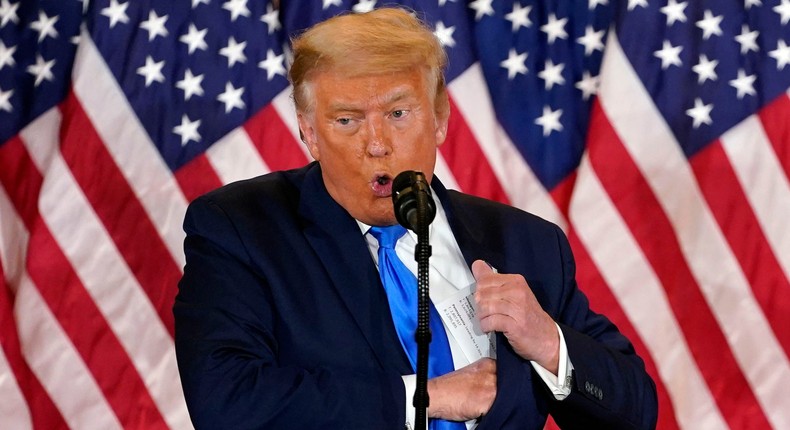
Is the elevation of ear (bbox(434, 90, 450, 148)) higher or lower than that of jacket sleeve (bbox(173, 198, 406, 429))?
higher

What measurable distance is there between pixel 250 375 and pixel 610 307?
5.81ft

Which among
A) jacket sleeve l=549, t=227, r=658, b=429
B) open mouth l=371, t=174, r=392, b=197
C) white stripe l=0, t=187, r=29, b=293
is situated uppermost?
white stripe l=0, t=187, r=29, b=293

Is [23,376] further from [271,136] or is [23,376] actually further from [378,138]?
[378,138]

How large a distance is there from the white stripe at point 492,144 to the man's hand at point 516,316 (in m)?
1.45

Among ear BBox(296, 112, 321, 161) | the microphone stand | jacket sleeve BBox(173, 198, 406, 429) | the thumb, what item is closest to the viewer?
the microphone stand

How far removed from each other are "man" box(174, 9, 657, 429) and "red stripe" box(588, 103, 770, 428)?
1161mm

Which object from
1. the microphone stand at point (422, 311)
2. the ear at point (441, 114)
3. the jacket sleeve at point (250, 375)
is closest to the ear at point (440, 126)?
the ear at point (441, 114)

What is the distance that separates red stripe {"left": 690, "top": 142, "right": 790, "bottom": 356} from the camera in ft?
11.3

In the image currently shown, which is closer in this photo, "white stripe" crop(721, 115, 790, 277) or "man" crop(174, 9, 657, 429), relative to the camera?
"man" crop(174, 9, 657, 429)

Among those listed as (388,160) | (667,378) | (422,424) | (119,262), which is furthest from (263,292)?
(667,378)

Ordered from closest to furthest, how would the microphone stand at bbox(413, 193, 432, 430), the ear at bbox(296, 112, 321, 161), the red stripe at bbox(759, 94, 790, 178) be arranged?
the microphone stand at bbox(413, 193, 432, 430) < the ear at bbox(296, 112, 321, 161) < the red stripe at bbox(759, 94, 790, 178)

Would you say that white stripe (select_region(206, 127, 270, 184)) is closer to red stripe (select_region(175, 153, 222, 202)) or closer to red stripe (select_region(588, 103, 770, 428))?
red stripe (select_region(175, 153, 222, 202))

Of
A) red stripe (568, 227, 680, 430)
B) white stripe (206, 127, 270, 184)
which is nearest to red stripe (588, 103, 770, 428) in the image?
red stripe (568, 227, 680, 430)

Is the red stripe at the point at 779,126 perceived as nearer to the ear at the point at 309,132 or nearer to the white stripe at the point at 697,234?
the white stripe at the point at 697,234
